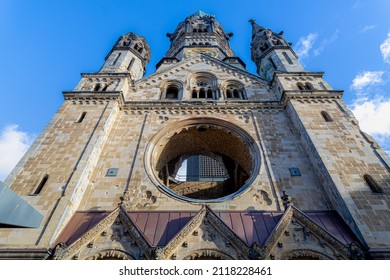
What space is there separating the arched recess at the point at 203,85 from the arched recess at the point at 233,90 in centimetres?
53

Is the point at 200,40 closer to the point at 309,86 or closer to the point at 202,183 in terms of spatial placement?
the point at 309,86

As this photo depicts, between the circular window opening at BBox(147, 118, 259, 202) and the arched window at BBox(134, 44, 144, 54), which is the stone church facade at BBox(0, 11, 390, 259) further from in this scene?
the arched window at BBox(134, 44, 144, 54)

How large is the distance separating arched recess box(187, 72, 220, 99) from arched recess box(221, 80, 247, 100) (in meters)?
0.53

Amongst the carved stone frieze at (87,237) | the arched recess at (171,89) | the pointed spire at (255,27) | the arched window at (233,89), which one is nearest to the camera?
the carved stone frieze at (87,237)

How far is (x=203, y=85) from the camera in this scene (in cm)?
1678

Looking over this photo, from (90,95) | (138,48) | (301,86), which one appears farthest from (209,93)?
(138,48)

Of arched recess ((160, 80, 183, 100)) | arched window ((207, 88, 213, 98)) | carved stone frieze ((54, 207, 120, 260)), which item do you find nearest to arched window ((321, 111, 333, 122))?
arched window ((207, 88, 213, 98))

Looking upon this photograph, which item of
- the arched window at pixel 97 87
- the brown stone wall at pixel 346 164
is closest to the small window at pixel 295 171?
the brown stone wall at pixel 346 164

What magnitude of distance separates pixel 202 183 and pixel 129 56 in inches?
443

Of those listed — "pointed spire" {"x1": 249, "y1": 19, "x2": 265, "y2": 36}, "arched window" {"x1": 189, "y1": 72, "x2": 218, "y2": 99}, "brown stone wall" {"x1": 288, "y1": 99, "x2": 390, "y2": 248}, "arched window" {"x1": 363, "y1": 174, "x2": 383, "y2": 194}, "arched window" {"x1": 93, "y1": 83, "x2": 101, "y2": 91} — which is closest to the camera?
"brown stone wall" {"x1": 288, "y1": 99, "x2": 390, "y2": 248}

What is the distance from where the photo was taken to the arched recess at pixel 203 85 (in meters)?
15.8

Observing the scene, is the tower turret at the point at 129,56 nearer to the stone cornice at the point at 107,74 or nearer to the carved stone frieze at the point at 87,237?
the stone cornice at the point at 107,74

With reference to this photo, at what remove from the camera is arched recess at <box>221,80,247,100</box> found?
15.6m

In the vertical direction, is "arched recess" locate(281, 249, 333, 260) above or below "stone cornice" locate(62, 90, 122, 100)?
below
